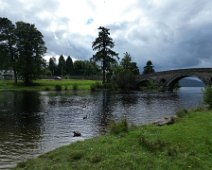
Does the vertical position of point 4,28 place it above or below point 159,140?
above

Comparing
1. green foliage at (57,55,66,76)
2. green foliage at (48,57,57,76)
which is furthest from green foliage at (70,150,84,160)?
green foliage at (48,57,57,76)

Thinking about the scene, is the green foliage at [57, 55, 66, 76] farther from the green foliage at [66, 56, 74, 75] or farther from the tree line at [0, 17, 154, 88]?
the tree line at [0, 17, 154, 88]

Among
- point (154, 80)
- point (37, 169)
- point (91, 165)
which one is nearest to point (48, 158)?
point (37, 169)

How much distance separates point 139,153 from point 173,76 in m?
95.1

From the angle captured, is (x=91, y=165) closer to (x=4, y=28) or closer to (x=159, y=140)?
(x=159, y=140)

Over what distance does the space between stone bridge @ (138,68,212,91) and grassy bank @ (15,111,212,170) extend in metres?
80.9

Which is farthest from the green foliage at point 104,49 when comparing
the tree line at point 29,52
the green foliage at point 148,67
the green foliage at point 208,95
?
the green foliage at point 208,95

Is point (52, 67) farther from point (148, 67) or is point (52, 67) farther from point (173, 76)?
point (173, 76)

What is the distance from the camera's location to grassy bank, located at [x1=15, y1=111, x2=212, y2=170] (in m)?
12.7

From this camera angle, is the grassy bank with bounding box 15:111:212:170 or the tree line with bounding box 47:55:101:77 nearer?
the grassy bank with bounding box 15:111:212:170

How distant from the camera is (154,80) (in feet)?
370

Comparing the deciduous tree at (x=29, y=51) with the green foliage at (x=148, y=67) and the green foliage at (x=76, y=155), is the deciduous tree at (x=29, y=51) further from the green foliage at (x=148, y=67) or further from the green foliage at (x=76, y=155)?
the green foliage at (x=76, y=155)

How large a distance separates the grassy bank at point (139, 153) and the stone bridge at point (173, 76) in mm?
80936

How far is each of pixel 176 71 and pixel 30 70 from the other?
4236 cm
